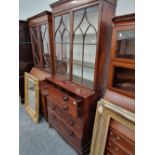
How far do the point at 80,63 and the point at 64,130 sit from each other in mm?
959

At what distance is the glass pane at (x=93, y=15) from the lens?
4.25 ft

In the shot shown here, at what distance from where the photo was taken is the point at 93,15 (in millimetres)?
1328

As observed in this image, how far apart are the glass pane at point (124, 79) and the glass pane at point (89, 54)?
342mm

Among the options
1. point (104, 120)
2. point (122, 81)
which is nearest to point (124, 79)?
point (122, 81)

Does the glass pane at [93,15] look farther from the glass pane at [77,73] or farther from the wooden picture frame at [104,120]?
the wooden picture frame at [104,120]

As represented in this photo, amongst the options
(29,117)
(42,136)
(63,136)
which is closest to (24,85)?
(29,117)

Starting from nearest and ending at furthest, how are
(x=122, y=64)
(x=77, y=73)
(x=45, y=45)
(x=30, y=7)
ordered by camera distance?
(x=122, y=64)
(x=77, y=73)
(x=45, y=45)
(x=30, y=7)

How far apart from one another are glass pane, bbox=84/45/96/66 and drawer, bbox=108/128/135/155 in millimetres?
777

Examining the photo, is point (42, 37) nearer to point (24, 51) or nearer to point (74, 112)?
point (24, 51)

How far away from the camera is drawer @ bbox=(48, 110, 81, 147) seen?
5.27ft

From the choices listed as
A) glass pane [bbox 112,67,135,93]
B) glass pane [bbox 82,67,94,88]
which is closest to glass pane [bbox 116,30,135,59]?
glass pane [bbox 112,67,135,93]

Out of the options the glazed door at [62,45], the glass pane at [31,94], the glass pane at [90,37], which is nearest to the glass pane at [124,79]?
the glass pane at [90,37]

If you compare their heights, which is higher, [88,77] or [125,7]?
[125,7]
